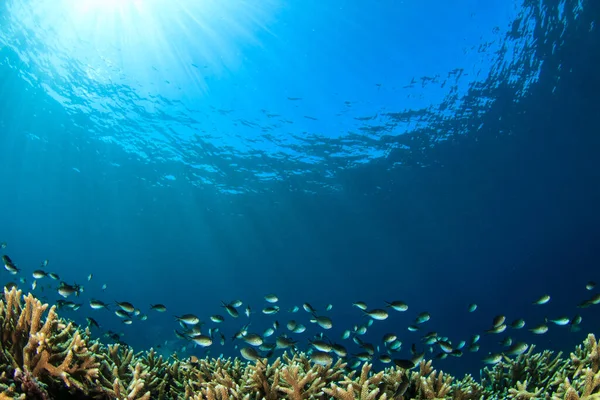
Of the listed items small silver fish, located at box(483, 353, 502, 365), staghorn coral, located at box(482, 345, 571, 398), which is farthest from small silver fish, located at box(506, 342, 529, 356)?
small silver fish, located at box(483, 353, 502, 365)

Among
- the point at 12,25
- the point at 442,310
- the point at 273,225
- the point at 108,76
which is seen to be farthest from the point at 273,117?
the point at 442,310

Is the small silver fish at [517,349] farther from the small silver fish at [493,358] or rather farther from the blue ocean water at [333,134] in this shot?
the blue ocean water at [333,134]

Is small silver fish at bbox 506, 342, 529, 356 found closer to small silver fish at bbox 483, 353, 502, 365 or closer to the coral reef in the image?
small silver fish at bbox 483, 353, 502, 365

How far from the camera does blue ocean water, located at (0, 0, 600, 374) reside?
19.8 m

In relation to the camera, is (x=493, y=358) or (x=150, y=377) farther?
A: (x=493, y=358)

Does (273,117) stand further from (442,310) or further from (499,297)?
(442,310)

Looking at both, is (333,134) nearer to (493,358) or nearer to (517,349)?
(493,358)

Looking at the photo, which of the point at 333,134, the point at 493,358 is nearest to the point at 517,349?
the point at 493,358

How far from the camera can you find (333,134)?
27.1 metres

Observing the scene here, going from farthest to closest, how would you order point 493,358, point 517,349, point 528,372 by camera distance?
point 493,358
point 517,349
point 528,372

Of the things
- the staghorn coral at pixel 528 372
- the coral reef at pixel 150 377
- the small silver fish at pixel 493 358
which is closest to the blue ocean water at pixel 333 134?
the small silver fish at pixel 493 358

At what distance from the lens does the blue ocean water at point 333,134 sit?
19.8m

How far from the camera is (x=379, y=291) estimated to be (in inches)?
2717

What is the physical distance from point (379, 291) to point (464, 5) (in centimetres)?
5937
